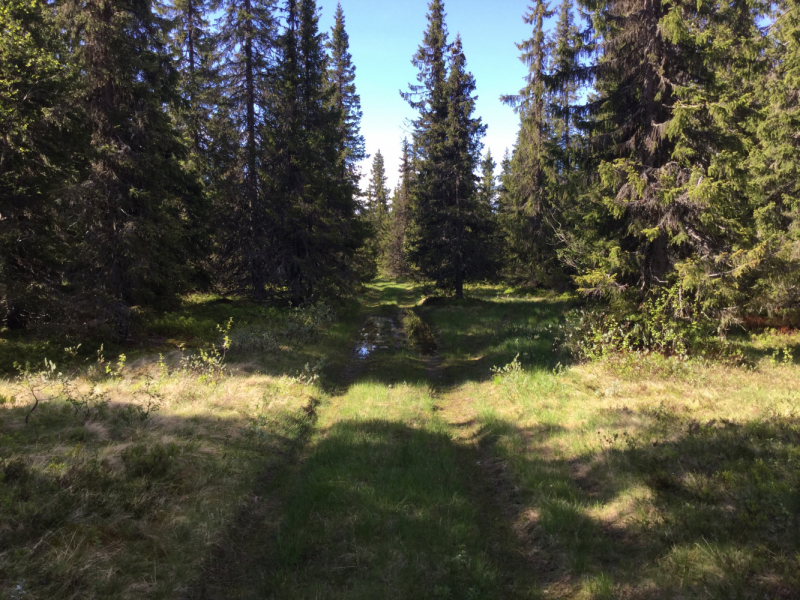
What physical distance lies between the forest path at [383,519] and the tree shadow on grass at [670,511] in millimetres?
501

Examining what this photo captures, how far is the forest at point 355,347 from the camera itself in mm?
4484

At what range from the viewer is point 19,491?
14.7ft

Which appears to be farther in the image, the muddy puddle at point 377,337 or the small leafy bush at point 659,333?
the muddy puddle at point 377,337

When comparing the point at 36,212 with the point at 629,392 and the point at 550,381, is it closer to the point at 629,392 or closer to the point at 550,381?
the point at 550,381

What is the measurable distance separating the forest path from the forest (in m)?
0.04

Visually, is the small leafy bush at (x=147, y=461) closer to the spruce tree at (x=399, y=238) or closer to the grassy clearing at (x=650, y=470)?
the grassy clearing at (x=650, y=470)

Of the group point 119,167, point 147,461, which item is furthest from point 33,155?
point 147,461

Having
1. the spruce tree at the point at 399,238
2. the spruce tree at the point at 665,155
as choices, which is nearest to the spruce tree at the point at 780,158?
the spruce tree at the point at 665,155

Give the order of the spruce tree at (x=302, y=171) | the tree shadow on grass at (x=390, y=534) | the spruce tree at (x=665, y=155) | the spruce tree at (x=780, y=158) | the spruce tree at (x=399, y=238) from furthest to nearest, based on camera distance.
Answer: the spruce tree at (x=399, y=238) → the spruce tree at (x=302, y=171) → the spruce tree at (x=780, y=158) → the spruce tree at (x=665, y=155) → the tree shadow on grass at (x=390, y=534)

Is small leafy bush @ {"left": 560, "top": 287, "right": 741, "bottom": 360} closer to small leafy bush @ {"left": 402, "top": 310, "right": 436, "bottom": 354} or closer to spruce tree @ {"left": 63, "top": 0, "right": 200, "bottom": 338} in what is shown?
small leafy bush @ {"left": 402, "top": 310, "right": 436, "bottom": 354}

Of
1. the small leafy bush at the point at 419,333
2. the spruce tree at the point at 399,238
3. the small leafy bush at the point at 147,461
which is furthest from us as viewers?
the spruce tree at the point at 399,238

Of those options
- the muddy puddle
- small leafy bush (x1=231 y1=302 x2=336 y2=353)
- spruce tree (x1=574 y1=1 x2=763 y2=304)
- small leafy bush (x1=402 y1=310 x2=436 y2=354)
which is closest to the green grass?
spruce tree (x1=574 y1=1 x2=763 y2=304)

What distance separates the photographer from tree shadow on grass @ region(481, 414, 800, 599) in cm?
388

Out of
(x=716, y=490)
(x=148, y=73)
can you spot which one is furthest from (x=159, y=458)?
A: (x=148, y=73)
